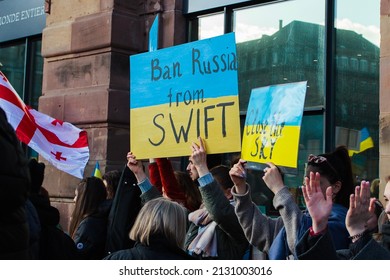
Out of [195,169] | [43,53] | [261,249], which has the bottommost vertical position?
[261,249]

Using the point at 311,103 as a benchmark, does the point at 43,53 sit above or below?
above

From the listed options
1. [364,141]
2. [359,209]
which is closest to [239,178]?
[359,209]

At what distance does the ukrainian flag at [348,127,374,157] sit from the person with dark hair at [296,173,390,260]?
3.86 meters

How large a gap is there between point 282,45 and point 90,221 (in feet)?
11.9

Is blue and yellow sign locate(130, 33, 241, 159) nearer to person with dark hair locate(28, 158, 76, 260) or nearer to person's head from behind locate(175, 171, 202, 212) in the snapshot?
person's head from behind locate(175, 171, 202, 212)

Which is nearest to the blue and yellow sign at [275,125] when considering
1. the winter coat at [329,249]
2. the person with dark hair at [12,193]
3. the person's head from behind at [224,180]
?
the person's head from behind at [224,180]

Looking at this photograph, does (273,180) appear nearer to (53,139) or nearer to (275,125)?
(275,125)

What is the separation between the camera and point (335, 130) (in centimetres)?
755

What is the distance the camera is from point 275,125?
16.1ft

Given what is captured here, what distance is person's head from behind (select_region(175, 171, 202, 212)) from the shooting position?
5.84 m

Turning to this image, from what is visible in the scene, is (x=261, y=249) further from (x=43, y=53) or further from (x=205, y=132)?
(x=43, y=53)

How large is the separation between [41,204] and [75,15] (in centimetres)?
559

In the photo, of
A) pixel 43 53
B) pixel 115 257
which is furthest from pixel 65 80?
pixel 115 257

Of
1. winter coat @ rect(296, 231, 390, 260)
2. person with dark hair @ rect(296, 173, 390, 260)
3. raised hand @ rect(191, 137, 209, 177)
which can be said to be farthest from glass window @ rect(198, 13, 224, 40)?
winter coat @ rect(296, 231, 390, 260)
